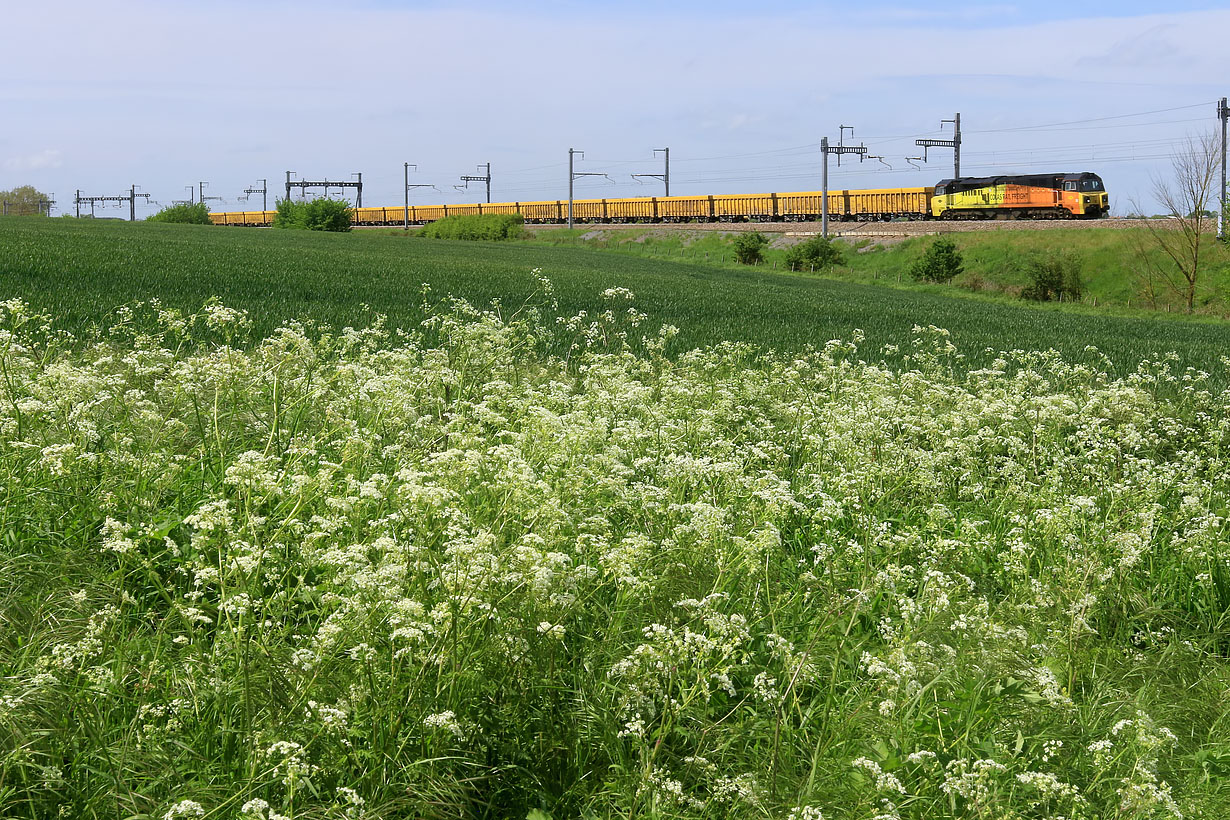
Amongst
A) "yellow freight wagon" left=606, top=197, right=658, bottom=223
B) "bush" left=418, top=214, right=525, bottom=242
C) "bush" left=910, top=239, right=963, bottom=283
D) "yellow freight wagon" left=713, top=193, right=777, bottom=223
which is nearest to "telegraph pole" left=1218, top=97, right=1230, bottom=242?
"bush" left=910, top=239, right=963, bottom=283

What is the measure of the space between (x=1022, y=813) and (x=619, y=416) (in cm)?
398

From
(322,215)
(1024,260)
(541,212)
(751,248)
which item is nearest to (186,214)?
(322,215)

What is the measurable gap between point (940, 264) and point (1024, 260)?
4.00m

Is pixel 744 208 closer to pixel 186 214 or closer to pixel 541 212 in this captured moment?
pixel 541 212

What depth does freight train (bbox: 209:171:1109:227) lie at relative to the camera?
175 ft

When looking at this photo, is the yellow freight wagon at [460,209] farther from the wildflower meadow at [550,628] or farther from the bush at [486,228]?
the wildflower meadow at [550,628]

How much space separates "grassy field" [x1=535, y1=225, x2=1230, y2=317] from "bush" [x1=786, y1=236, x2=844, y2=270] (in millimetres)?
805

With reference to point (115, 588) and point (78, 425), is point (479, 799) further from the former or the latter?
point (78, 425)

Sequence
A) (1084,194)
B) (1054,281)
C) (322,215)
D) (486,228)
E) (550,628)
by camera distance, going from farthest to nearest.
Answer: (322,215) → (486,228) → (1084,194) → (1054,281) → (550,628)

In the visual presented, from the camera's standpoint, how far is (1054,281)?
40719 millimetres

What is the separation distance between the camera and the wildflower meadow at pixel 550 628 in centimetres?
273

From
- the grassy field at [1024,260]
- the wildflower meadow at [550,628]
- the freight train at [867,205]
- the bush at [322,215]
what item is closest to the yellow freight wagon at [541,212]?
the freight train at [867,205]

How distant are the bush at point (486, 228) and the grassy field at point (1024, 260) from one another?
22.8 m

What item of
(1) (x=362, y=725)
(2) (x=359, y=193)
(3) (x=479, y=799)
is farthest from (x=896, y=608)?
(2) (x=359, y=193)
